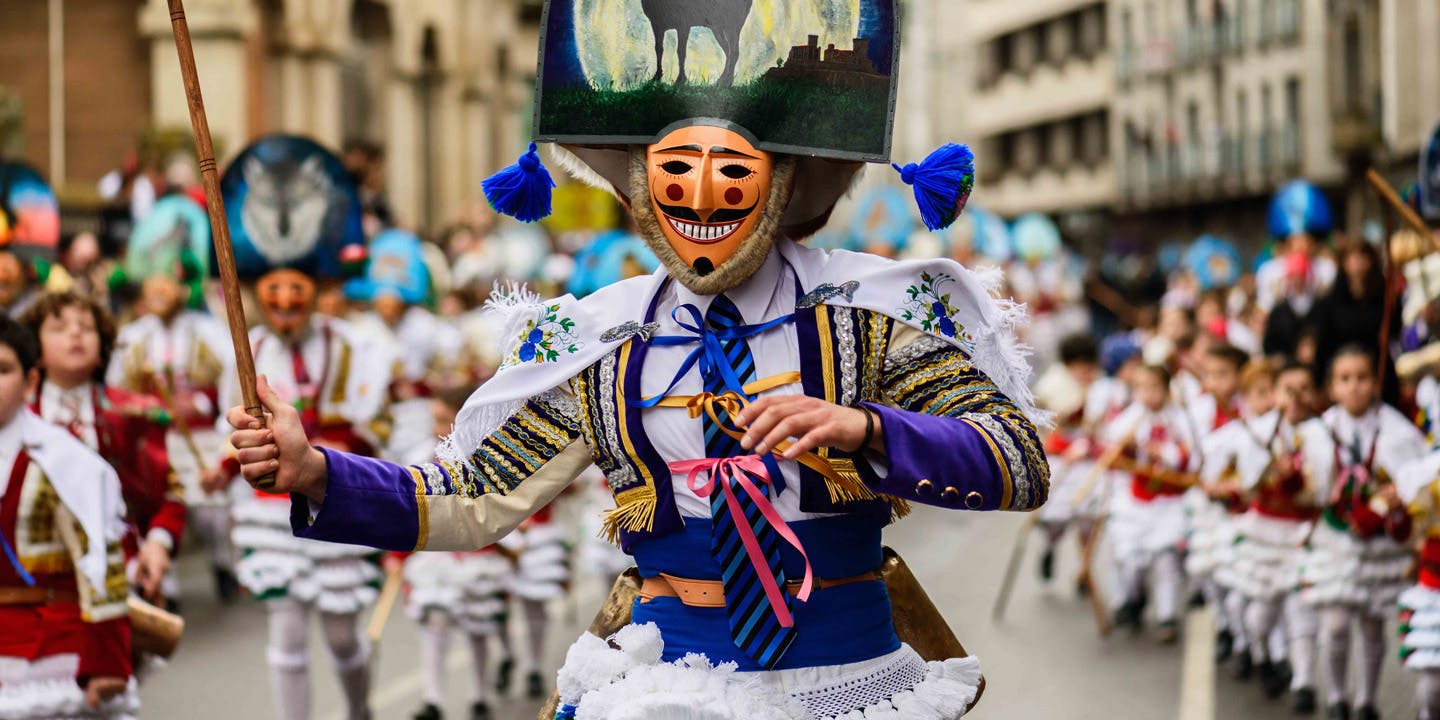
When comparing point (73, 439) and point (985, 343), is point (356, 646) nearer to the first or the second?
point (73, 439)

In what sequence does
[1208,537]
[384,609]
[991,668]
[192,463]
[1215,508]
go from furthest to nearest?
[192,463] → [1215,508] → [1208,537] → [384,609] → [991,668]

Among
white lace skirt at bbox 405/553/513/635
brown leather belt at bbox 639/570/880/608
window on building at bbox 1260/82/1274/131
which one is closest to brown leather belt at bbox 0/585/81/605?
brown leather belt at bbox 639/570/880/608

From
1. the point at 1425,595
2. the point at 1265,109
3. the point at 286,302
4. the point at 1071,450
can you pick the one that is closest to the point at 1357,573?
the point at 1425,595

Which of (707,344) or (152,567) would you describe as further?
(152,567)

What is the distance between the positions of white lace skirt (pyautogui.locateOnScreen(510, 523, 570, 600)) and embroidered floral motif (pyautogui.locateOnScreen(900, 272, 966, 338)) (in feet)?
20.4

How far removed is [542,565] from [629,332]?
6.25 metres

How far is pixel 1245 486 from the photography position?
11.0m

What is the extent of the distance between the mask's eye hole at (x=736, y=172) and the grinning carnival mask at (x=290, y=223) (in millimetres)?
5243

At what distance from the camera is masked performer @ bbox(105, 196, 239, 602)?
13.7 meters

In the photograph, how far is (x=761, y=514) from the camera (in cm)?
452

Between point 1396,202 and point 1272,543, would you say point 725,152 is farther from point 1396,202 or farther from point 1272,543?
point 1272,543

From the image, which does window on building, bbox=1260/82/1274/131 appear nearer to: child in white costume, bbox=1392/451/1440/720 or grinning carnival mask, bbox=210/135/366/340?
grinning carnival mask, bbox=210/135/366/340

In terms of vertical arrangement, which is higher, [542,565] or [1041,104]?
[1041,104]

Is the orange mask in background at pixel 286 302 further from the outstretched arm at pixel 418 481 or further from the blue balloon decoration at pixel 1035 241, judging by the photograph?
the blue balloon decoration at pixel 1035 241
